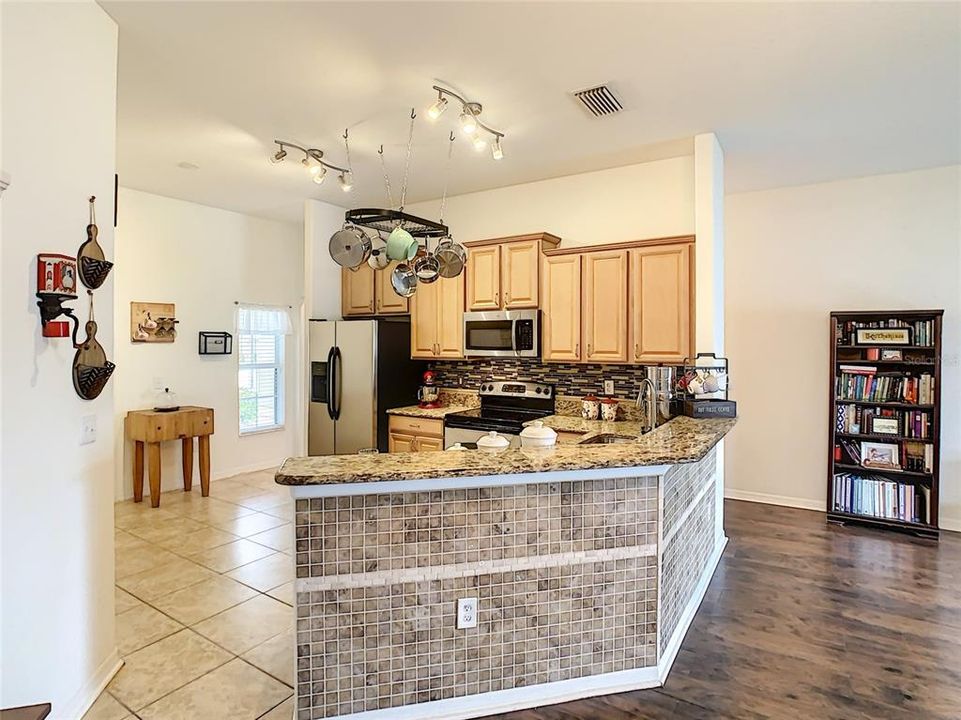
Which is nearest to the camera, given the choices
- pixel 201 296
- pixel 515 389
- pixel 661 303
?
pixel 661 303

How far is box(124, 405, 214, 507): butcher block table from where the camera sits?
192 inches

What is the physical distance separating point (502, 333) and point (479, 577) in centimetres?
270

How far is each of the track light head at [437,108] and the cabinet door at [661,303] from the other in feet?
6.01

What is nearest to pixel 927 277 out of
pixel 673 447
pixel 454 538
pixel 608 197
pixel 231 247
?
pixel 608 197

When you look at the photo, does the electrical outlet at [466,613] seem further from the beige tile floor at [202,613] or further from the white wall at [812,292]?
the white wall at [812,292]

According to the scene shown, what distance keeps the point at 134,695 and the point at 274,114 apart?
3.15 metres

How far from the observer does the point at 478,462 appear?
2037 millimetres

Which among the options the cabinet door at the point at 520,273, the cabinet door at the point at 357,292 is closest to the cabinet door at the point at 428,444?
the cabinet door at the point at 520,273

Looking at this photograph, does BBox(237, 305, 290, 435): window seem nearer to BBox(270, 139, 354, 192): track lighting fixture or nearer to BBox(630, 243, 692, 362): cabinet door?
BBox(270, 139, 354, 192): track lighting fixture

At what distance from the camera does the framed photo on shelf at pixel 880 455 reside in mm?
4316

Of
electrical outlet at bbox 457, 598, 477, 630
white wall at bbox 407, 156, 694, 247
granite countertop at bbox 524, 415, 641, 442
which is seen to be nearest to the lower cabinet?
granite countertop at bbox 524, 415, 641, 442

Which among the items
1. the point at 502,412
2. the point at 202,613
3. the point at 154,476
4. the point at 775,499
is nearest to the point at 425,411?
the point at 502,412

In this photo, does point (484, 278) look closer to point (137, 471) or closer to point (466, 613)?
point (466, 613)

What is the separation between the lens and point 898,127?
3486mm
